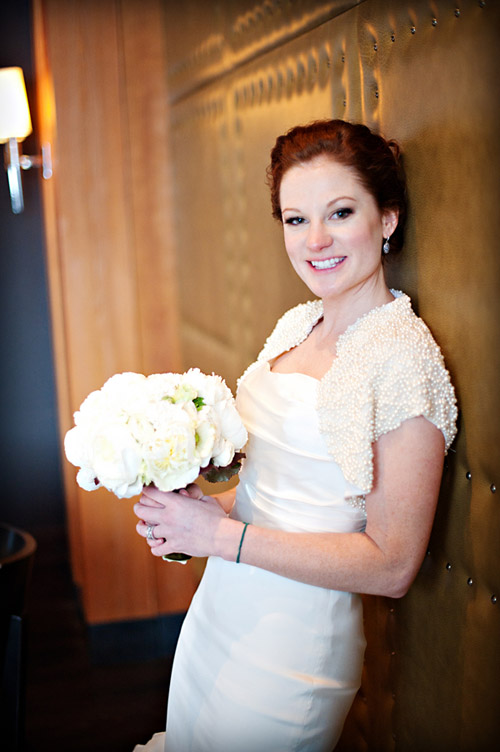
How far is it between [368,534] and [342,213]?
68 cm

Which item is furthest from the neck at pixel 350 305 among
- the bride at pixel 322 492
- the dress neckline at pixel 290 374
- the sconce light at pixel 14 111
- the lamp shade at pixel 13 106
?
the lamp shade at pixel 13 106

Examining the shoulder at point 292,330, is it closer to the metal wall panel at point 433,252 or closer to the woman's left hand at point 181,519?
the metal wall panel at point 433,252

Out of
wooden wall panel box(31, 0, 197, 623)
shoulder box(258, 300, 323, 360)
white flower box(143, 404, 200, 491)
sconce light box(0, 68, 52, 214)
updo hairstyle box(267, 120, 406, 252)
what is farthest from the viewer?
sconce light box(0, 68, 52, 214)

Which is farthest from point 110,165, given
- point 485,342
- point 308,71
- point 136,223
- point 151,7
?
point 485,342

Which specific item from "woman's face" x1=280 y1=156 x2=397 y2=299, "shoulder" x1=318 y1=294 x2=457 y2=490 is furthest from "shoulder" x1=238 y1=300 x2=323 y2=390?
"shoulder" x1=318 y1=294 x2=457 y2=490

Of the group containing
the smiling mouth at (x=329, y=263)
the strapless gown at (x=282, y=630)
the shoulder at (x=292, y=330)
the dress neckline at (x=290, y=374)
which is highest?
the smiling mouth at (x=329, y=263)

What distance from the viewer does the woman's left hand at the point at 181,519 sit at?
5.54ft

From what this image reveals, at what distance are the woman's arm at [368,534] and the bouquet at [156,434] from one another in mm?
121

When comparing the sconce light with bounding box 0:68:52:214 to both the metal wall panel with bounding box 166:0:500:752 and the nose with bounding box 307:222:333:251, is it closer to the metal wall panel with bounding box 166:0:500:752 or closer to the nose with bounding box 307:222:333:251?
the metal wall panel with bounding box 166:0:500:752

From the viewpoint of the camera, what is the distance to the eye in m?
1.68

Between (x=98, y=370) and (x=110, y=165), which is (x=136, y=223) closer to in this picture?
(x=110, y=165)

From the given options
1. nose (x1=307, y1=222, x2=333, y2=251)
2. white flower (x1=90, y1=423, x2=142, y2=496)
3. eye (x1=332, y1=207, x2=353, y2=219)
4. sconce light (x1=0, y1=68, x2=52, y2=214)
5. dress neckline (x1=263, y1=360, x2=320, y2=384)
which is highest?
sconce light (x1=0, y1=68, x2=52, y2=214)

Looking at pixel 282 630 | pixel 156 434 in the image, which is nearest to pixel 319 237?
pixel 156 434

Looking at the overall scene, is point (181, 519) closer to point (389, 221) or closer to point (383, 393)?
point (383, 393)
